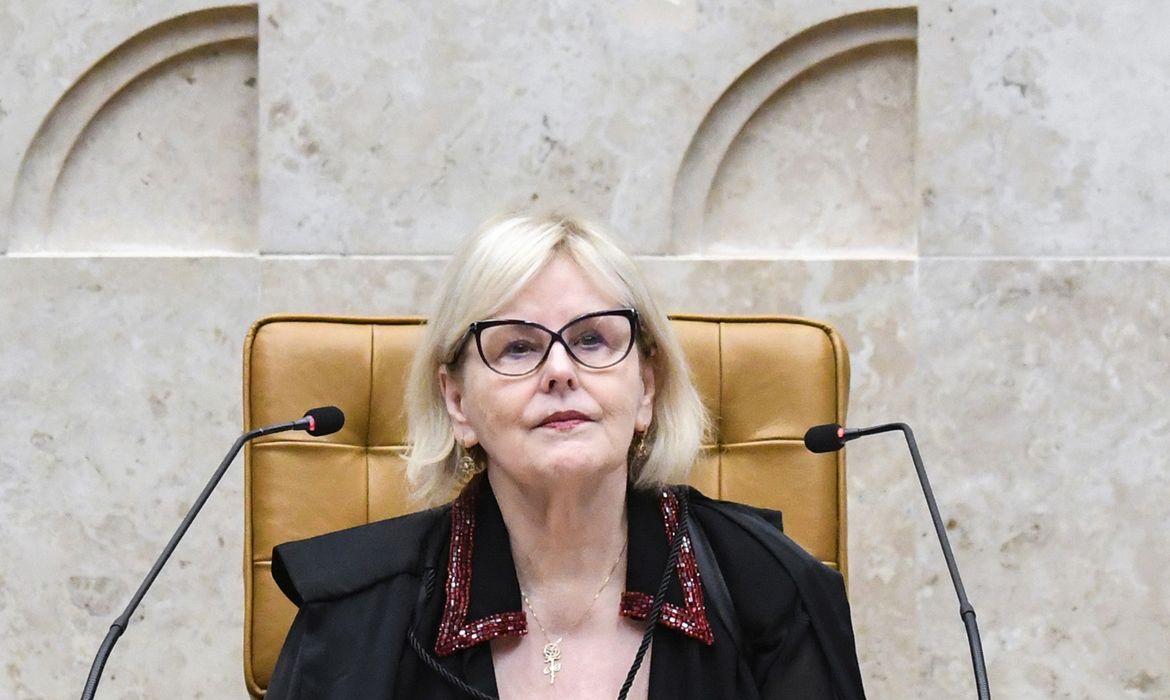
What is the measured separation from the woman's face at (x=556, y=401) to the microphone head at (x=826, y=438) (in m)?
0.27

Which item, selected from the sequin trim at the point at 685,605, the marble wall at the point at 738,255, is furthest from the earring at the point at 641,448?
the marble wall at the point at 738,255

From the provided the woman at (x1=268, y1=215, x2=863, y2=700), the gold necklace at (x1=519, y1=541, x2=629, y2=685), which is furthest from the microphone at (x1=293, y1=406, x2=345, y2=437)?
the gold necklace at (x1=519, y1=541, x2=629, y2=685)

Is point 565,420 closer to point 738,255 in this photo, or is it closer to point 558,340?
point 558,340

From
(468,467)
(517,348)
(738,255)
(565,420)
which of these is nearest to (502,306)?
(517,348)

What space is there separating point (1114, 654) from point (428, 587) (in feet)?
4.78

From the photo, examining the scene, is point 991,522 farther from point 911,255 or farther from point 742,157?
point 742,157

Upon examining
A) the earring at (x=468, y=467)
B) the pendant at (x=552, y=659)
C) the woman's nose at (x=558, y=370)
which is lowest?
the pendant at (x=552, y=659)

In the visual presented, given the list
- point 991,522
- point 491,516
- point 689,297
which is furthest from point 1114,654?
point 491,516

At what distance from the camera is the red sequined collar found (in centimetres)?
161

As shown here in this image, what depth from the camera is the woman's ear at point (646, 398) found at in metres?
1.70

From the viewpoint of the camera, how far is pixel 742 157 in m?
2.56

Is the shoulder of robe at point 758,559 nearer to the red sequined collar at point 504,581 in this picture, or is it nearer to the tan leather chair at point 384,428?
the red sequined collar at point 504,581

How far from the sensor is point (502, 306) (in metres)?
1.58

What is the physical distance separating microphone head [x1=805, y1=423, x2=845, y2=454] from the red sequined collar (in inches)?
8.0
